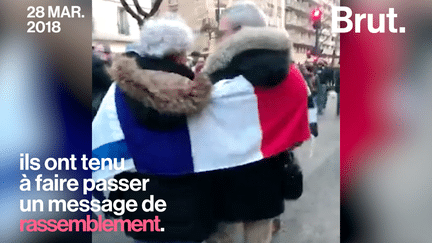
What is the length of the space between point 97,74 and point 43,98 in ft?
0.86

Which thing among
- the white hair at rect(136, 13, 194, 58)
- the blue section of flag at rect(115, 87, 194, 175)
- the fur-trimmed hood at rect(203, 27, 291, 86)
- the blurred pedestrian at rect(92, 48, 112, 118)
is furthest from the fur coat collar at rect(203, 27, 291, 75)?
the blurred pedestrian at rect(92, 48, 112, 118)

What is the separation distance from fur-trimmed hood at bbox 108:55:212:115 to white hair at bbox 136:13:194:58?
8 cm

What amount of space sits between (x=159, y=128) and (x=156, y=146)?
83mm

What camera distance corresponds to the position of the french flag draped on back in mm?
1823

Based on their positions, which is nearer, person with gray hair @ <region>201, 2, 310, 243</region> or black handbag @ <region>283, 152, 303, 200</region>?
person with gray hair @ <region>201, 2, 310, 243</region>

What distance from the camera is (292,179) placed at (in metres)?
1.90

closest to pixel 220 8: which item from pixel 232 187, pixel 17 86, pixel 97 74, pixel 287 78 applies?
pixel 287 78

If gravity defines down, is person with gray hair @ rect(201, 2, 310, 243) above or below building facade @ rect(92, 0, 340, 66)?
below

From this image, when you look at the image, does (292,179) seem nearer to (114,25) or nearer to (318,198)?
(318,198)

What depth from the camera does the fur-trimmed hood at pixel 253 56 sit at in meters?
1.78

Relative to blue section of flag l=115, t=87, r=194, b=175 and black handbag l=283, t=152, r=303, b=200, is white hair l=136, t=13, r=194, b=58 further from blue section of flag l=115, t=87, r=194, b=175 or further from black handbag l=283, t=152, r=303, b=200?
black handbag l=283, t=152, r=303, b=200

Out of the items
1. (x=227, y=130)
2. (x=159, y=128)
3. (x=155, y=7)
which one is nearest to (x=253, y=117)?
(x=227, y=130)

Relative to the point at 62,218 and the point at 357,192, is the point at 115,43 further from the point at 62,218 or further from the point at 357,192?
the point at 357,192

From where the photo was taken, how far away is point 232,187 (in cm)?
189
